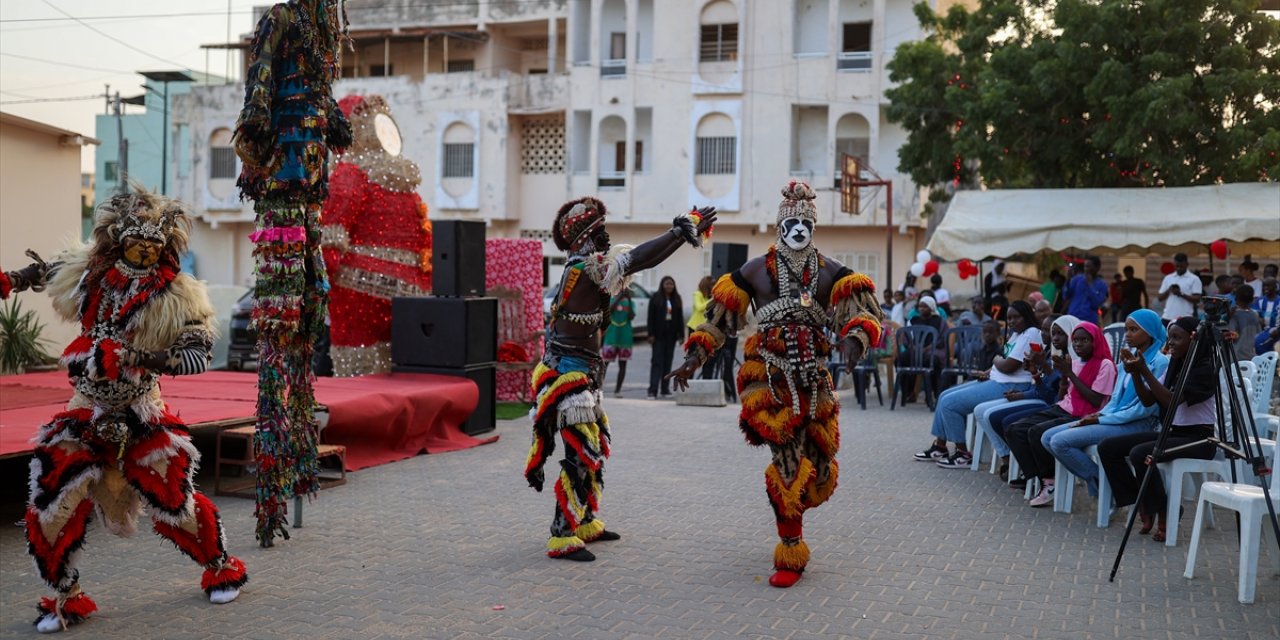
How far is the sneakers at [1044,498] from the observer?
835cm

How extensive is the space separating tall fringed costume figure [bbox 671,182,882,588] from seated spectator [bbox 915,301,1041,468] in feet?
11.7

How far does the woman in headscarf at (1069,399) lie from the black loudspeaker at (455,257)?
5.45 m

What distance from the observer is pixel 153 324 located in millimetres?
5527

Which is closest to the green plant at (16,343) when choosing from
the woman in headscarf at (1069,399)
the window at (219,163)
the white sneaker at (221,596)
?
the white sneaker at (221,596)

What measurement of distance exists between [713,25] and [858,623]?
28734 mm

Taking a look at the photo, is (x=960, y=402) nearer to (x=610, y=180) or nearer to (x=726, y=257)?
(x=726, y=257)

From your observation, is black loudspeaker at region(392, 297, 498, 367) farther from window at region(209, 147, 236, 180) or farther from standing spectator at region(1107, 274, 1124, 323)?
window at region(209, 147, 236, 180)

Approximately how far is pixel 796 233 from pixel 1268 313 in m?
9.54

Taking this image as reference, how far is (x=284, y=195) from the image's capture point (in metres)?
6.82

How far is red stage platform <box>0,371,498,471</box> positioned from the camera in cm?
898

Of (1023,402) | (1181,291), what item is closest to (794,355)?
(1023,402)

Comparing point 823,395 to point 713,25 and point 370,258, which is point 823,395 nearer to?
point 370,258

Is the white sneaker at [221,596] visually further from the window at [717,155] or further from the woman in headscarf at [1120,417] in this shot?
the window at [717,155]

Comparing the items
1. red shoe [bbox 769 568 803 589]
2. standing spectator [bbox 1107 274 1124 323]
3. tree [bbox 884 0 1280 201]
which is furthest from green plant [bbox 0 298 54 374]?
standing spectator [bbox 1107 274 1124 323]
